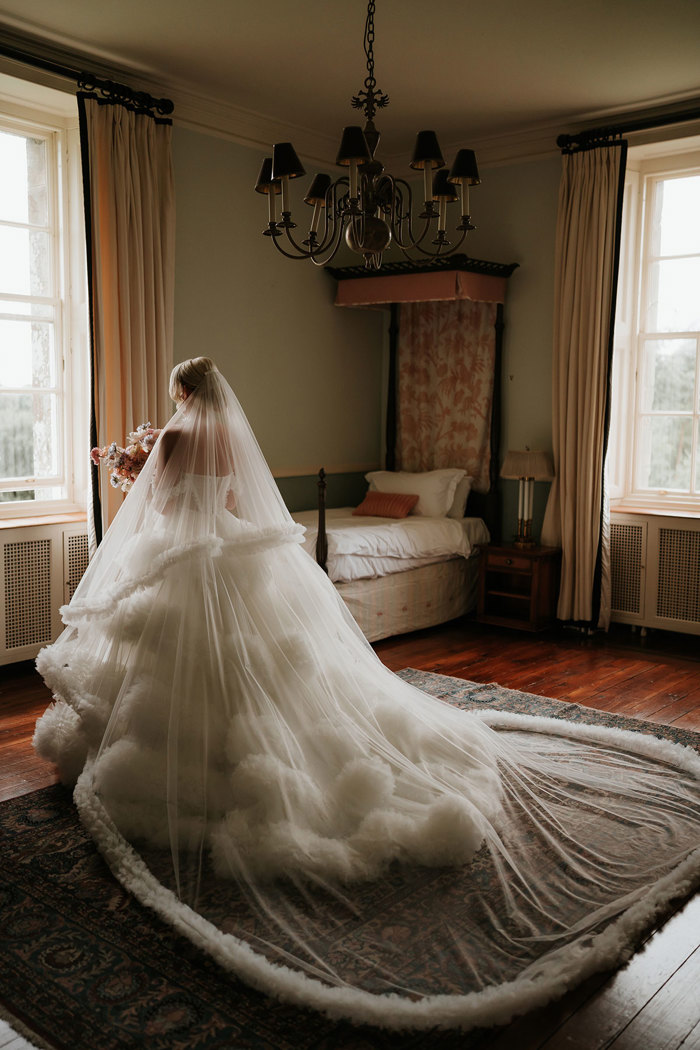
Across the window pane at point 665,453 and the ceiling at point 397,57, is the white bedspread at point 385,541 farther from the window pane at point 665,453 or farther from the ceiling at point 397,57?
the ceiling at point 397,57

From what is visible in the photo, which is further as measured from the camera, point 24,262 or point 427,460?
point 427,460

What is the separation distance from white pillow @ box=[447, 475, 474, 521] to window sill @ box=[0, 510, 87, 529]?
7.99ft

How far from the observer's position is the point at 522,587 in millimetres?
5914

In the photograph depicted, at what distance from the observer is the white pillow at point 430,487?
5.97 m

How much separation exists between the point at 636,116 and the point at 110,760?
186 inches

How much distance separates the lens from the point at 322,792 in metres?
2.57

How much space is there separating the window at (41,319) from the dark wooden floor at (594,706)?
40.4 inches

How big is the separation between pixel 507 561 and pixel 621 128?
8.83 feet

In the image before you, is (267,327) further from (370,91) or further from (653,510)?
(370,91)

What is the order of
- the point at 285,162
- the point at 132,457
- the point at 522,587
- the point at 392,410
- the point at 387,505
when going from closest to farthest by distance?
the point at 285,162 < the point at 132,457 < the point at 522,587 < the point at 387,505 < the point at 392,410

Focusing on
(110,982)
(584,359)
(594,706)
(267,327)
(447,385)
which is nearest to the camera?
(110,982)

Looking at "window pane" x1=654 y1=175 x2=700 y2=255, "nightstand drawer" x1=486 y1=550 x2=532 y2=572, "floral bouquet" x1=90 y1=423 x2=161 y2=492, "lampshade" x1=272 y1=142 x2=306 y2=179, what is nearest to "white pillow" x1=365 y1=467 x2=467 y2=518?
"nightstand drawer" x1=486 y1=550 x2=532 y2=572

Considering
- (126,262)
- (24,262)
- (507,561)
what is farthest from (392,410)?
(24,262)

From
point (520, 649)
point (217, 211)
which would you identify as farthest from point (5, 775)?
point (217, 211)
